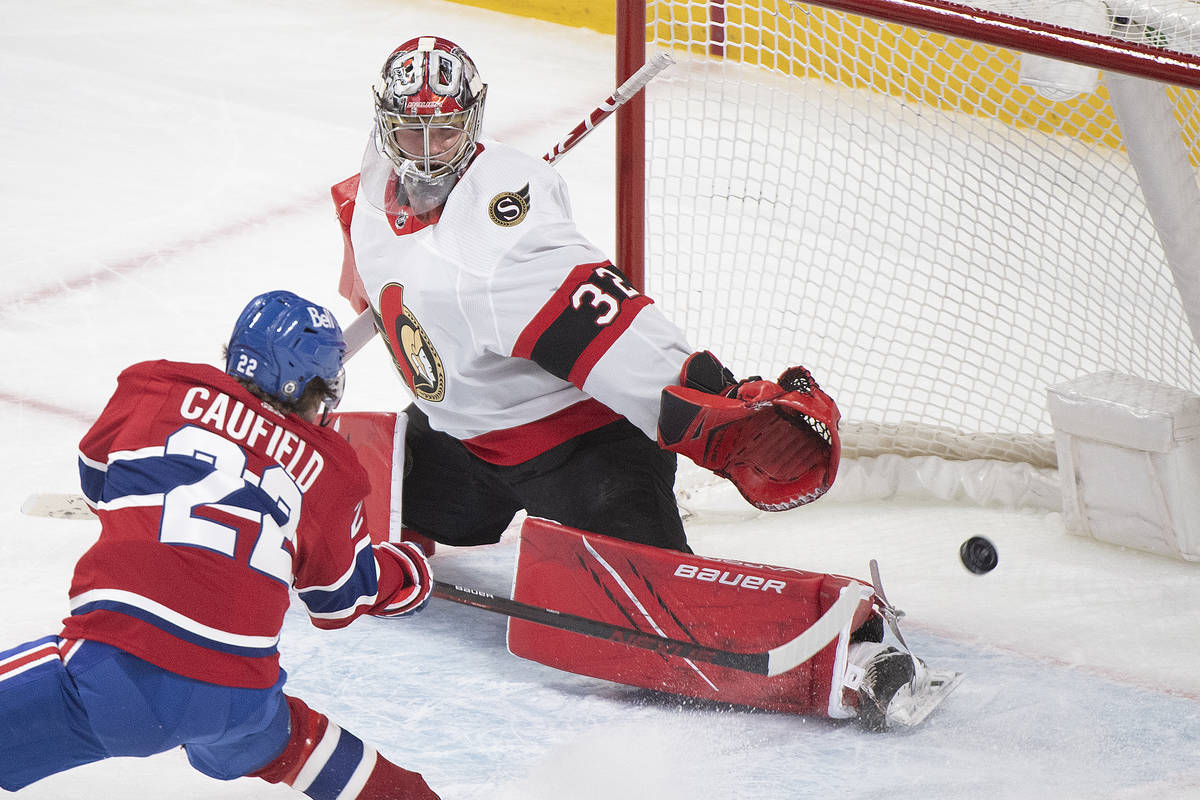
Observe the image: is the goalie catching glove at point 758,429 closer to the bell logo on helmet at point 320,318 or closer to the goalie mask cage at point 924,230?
the bell logo on helmet at point 320,318

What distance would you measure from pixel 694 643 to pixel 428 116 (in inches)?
35.7

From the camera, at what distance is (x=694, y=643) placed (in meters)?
2.34

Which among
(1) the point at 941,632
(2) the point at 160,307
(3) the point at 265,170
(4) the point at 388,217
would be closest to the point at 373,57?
(3) the point at 265,170

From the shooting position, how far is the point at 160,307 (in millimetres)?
3854

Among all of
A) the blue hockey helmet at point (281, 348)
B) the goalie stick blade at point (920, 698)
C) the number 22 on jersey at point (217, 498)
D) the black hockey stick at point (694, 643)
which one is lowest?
the goalie stick blade at point (920, 698)

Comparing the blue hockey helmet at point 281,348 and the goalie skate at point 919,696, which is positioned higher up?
the blue hockey helmet at point 281,348

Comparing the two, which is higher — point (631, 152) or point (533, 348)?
point (631, 152)

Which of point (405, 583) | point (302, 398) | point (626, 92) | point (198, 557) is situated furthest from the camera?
point (626, 92)

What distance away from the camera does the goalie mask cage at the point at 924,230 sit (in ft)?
9.53

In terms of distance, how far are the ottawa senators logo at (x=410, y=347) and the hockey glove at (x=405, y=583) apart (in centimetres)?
41

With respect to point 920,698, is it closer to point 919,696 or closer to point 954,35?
point 919,696

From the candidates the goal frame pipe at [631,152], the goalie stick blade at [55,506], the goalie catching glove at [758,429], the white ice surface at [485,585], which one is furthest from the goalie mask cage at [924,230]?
the goalie stick blade at [55,506]

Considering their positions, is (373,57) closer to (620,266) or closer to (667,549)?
(620,266)

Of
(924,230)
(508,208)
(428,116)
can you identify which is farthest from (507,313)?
(924,230)
